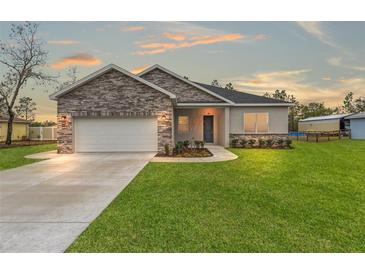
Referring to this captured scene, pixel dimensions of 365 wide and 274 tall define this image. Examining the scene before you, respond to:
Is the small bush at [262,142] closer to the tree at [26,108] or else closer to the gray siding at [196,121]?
the gray siding at [196,121]

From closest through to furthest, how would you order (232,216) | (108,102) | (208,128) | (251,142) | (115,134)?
(232,216) < (108,102) < (115,134) < (251,142) < (208,128)

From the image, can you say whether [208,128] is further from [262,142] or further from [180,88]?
[262,142]

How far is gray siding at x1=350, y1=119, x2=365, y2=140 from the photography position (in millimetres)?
30078

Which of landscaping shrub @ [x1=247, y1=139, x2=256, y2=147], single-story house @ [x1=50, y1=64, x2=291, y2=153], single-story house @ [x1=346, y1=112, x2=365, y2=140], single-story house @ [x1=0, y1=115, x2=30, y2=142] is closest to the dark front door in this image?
landscaping shrub @ [x1=247, y1=139, x2=256, y2=147]

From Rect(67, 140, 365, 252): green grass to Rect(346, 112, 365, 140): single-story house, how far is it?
26712 millimetres

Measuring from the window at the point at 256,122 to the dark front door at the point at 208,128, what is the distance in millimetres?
3004

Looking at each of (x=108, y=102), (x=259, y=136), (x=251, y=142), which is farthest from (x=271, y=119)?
(x=108, y=102)

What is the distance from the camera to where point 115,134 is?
1509cm

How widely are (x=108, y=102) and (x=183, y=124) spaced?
7.19 metres

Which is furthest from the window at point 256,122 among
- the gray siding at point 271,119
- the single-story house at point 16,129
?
the single-story house at point 16,129

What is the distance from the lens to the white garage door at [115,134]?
49.1 feet

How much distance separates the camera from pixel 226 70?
71.0ft
